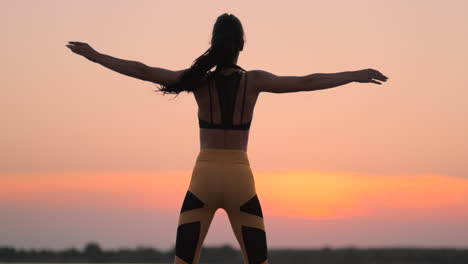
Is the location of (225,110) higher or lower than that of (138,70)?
lower

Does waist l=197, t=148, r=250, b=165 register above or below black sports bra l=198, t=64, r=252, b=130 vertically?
below

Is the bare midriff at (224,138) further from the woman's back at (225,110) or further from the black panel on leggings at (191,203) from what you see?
the black panel on leggings at (191,203)

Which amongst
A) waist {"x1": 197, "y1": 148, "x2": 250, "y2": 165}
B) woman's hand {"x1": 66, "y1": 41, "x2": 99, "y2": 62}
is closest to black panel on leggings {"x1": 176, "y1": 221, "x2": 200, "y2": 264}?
waist {"x1": 197, "y1": 148, "x2": 250, "y2": 165}

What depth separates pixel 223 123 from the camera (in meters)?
9.24

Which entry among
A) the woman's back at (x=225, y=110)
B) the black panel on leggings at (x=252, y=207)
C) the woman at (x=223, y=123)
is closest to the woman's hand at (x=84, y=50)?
the woman at (x=223, y=123)

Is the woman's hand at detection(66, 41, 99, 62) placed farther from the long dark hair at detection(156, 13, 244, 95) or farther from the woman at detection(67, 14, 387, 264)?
the long dark hair at detection(156, 13, 244, 95)

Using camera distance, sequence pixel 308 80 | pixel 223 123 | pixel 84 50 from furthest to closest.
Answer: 1. pixel 84 50
2. pixel 308 80
3. pixel 223 123

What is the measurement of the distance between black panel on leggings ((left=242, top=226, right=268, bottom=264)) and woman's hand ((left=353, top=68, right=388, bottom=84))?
1.85 m

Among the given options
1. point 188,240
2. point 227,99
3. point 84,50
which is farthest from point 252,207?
point 84,50

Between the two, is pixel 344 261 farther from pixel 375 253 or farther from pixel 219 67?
pixel 219 67

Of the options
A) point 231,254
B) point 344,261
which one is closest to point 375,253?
point 344,261

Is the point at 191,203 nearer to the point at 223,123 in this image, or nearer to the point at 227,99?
the point at 223,123

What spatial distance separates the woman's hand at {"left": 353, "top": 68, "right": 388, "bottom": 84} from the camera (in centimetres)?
940

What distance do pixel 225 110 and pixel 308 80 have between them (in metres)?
0.90
